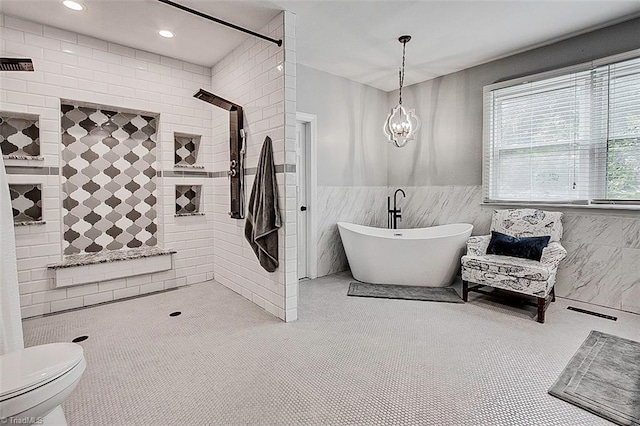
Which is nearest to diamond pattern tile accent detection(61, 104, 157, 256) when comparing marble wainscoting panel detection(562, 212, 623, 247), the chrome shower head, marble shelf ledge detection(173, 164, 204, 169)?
marble shelf ledge detection(173, 164, 204, 169)

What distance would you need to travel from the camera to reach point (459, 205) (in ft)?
14.3

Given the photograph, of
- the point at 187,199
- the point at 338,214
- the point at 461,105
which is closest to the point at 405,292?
the point at 338,214

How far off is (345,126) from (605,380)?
3.77 meters

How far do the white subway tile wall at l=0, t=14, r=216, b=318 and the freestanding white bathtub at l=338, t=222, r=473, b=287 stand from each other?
1.76 metres

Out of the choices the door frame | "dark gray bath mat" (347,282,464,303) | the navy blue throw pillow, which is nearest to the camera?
the navy blue throw pillow

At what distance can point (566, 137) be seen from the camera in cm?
345

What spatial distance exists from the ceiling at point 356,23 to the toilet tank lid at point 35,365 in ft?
8.80

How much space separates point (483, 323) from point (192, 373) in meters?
2.43

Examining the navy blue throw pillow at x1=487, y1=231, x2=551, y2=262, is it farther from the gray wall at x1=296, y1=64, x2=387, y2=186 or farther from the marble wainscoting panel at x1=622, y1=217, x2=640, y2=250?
the gray wall at x1=296, y1=64, x2=387, y2=186

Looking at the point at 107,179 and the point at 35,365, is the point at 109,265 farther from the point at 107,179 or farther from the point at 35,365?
the point at 35,365

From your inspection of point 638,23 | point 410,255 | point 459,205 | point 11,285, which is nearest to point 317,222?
point 410,255

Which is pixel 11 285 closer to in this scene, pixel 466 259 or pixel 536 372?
pixel 536 372

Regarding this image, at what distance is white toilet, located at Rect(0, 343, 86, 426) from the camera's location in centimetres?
122

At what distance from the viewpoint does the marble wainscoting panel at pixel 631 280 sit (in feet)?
9.97
